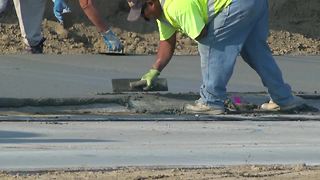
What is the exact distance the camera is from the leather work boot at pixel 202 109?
7.91m

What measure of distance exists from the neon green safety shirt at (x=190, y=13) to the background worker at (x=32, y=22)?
425 cm

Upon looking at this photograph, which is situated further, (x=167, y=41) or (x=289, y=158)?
(x=167, y=41)

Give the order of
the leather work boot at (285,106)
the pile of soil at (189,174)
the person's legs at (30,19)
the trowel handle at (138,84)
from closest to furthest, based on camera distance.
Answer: the pile of soil at (189,174)
the leather work boot at (285,106)
the trowel handle at (138,84)
the person's legs at (30,19)

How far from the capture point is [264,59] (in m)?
8.11

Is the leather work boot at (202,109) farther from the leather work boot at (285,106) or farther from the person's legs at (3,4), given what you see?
the person's legs at (3,4)

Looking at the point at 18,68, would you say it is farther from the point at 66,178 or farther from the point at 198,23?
the point at 66,178

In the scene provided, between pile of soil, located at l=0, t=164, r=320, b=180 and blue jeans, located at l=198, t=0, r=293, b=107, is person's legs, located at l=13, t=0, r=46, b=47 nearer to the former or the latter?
blue jeans, located at l=198, t=0, r=293, b=107

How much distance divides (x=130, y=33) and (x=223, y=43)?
640 centimetres

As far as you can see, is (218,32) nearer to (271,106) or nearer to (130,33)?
(271,106)

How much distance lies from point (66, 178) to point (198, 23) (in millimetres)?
2656

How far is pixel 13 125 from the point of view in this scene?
7074 mm

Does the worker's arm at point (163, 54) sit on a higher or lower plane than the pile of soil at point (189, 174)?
higher

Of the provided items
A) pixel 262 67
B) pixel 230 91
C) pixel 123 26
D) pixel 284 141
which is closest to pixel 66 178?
pixel 284 141

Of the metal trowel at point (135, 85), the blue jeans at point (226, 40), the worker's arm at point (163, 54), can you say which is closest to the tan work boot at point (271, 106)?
the blue jeans at point (226, 40)
